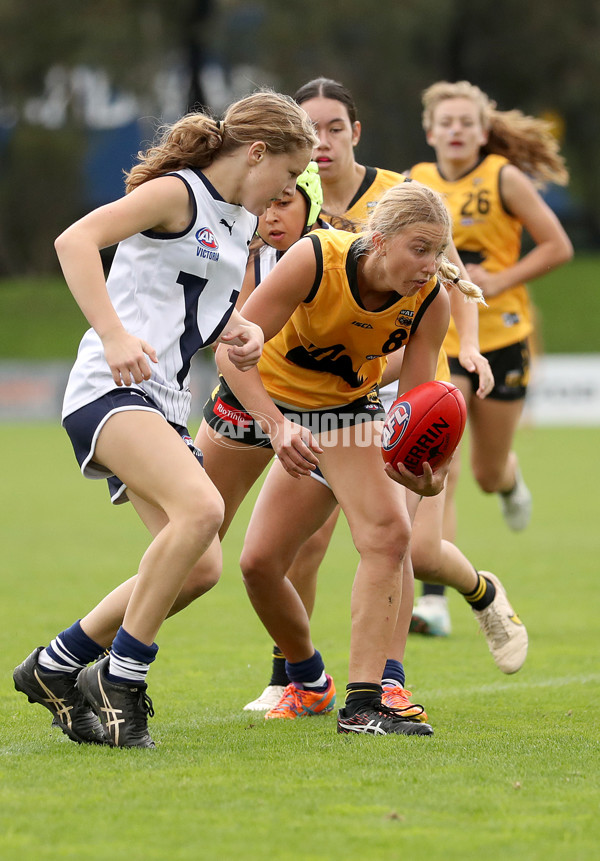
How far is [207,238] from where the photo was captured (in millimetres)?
3949

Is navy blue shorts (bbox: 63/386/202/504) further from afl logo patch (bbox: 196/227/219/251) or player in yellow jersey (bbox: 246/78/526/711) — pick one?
player in yellow jersey (bbox: 246/78/526/711)

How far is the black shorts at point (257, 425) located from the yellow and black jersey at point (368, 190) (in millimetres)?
917

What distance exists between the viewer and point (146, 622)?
3.81m

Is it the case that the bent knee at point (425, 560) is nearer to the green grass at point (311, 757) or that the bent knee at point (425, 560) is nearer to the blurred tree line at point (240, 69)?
the green grass at point (311, 757)

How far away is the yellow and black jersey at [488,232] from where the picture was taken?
22.9 feet

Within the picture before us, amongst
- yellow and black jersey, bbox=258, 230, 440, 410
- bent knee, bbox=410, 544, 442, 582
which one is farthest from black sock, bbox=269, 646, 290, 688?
yellow and black jersey, bbox=258, 230, 440, 410

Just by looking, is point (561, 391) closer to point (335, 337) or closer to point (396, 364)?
point (396, 364)

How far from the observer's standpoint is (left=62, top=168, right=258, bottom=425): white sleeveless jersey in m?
3.90

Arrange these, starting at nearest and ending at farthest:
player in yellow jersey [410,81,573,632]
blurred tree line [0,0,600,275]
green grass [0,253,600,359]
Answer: player in yellow jersey [410,81,573,632], green grass [0,253,600,359], blurred tree line [0,0,600,275]

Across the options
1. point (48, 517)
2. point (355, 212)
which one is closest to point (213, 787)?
point (355, 212)

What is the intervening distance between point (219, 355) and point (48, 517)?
7.76 m

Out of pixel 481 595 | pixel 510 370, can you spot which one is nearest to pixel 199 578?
pixel 481 595

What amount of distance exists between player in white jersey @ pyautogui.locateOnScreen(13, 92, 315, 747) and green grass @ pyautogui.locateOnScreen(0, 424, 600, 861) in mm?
244

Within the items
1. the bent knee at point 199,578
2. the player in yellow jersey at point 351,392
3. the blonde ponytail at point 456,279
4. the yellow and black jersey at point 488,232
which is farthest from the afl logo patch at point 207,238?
the yellow and black jersey at point 488,232
